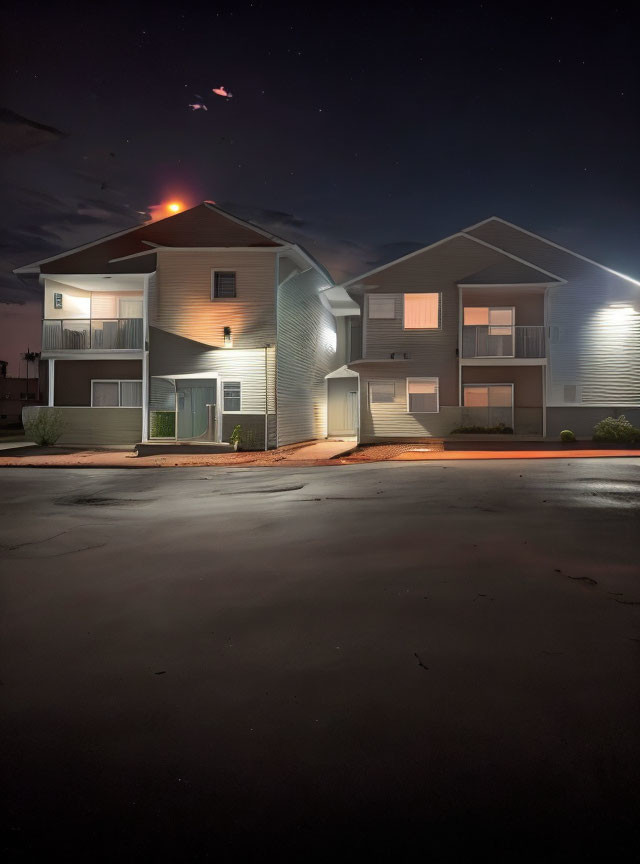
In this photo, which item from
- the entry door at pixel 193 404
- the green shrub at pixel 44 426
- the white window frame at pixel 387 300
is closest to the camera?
the green shrub at pixel 44 426

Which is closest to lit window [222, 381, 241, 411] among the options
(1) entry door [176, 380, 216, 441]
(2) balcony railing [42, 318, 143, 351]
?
(1) entry door [176, 380, 216, 441]

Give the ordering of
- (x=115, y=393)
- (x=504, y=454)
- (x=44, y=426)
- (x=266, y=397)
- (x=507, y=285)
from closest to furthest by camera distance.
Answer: (x=504, y=454) → (x=266, y=397) → (x=44, y=426) → (x=507, y=285) → (x=115, y=393)

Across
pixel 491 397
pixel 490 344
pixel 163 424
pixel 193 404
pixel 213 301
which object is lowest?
pixel 163 424

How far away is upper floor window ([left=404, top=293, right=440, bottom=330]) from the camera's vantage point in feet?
91.4

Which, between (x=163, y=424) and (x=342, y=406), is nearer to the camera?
(x=163, y=424)

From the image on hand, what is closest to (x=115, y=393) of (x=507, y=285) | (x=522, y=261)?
(x=507, y=285)

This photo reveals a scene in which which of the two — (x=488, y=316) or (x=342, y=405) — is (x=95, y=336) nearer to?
(x=342, y=405)

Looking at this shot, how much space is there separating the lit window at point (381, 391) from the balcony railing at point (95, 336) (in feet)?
32.3

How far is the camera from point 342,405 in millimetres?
34750

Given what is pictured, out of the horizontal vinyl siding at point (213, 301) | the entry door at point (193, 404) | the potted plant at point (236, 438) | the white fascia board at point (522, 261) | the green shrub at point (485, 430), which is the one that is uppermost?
the white fascia board at point (522, 261)

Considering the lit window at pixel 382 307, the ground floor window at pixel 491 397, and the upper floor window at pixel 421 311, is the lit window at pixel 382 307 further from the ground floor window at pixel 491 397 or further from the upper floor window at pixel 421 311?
the ground floor window at pixel 491 397

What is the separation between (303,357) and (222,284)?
5474mm

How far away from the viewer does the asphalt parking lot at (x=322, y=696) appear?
2.38m

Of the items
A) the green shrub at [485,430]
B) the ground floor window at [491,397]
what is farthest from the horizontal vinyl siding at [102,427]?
the ground floor window at [491,397]
